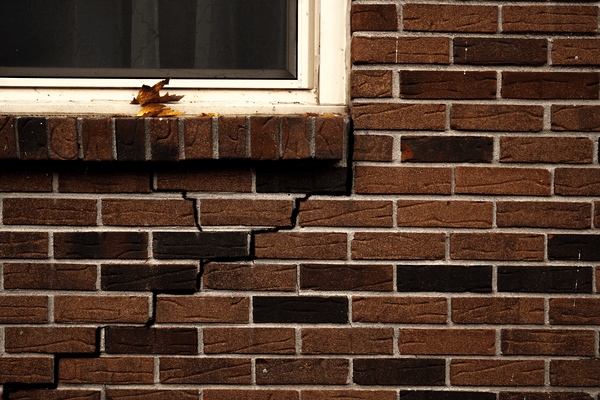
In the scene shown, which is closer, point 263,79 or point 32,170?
point 32,170

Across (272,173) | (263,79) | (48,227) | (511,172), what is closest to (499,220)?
(511,172)

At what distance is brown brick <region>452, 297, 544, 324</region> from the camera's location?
4.53 feet

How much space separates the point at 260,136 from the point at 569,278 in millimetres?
1077

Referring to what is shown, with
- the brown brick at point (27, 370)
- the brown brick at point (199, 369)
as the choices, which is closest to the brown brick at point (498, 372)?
the brown brick at point (199, 369)

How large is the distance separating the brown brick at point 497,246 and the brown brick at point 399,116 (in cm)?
36

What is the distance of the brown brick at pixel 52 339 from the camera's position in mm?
1388

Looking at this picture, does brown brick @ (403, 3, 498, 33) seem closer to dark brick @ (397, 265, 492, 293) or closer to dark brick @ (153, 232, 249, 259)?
dark brick @ (397, 265, 492, 293)

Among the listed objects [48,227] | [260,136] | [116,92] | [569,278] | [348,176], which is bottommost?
[569,278]

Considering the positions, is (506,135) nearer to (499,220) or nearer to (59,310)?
(499,220)

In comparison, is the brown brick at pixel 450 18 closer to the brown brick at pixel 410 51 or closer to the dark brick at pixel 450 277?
the brown brick at pixel 410 51

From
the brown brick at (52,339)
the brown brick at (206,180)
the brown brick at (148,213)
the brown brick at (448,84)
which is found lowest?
the brown brick at (52,339)

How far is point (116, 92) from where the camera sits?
145 centimetres

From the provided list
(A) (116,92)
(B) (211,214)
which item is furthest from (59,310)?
(A) (116,92)

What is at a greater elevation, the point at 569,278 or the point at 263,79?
the point at 263,79
